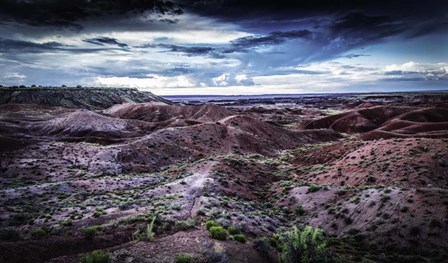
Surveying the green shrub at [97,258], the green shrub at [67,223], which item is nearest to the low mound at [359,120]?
the green shrub at [67,223]

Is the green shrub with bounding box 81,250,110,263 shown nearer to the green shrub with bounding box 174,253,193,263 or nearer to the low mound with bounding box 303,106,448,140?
the green shrub with bounding box 174,253,193,263

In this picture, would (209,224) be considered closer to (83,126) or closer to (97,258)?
(97,258)

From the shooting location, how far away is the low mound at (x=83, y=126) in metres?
75.4

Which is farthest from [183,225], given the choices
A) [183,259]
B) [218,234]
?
[183,259]

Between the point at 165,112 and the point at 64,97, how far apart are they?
58.2m

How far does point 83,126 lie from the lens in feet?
253

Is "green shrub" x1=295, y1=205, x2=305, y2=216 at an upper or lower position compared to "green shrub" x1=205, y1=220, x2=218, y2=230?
lower

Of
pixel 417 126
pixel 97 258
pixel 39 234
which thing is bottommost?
pixel 39 234

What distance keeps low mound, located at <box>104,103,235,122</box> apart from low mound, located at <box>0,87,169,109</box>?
31317 millimetres

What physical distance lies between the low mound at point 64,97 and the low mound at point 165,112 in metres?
31.3

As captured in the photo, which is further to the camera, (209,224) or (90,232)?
(209,224)

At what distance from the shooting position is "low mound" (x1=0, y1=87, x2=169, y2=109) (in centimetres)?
13475

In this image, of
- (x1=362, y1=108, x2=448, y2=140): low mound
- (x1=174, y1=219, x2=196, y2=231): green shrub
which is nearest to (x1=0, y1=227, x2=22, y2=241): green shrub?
(x1=174, y1=219, x2=196, y2=231): green shrub

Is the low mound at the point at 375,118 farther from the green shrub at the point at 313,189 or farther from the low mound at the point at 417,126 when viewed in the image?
the green shrub at the point at 313,189
